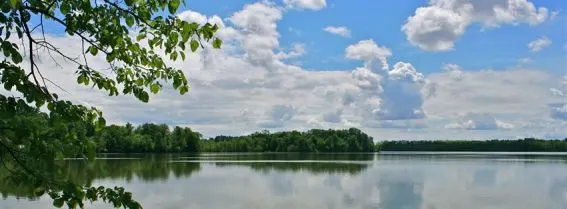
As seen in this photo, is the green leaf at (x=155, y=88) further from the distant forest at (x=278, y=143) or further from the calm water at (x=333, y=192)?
the distant forest at (x=278, y=143)

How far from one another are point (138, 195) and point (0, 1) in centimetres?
2176

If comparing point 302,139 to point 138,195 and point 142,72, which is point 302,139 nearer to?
point 138,195

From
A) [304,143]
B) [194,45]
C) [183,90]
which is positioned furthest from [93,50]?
[304,143]

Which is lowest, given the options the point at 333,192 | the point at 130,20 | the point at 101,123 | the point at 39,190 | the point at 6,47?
the point at 333,192

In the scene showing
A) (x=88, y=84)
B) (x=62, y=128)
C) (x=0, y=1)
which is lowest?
(x=62, y=128)

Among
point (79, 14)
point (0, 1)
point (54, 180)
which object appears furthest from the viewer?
point (79, 14)

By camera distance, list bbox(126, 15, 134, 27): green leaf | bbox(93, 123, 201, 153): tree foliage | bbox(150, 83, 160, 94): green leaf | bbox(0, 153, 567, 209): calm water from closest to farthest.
→ bbox(126, 15, 134, 27): green leaf
bbox(150, 83, 160, 94): green leaf
bbox(0, 153, 567, 209): calm water
bbox(93, 123, 201, 153): tree foliage

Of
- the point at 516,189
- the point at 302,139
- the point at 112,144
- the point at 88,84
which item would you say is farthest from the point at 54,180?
the point at 302,139

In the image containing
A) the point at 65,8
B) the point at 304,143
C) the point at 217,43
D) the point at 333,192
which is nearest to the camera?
the point at 217,43

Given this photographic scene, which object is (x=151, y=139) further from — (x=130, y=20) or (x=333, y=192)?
(x=130, y=20)

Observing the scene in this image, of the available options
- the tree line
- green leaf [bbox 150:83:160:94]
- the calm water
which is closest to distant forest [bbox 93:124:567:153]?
the tree line

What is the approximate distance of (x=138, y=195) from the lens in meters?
23.7

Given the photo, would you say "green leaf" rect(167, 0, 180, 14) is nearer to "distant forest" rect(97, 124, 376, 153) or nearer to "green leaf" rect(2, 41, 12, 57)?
"green leaf" rect(2, 41, 12, 57)

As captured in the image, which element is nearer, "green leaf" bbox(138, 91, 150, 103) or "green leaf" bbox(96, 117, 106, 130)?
"green leaf" bbox(96, 117, 106, 130)
